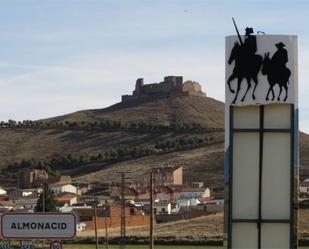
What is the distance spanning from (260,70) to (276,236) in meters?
1.68

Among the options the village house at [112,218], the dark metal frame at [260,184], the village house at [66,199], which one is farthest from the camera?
the village house at [66,199]

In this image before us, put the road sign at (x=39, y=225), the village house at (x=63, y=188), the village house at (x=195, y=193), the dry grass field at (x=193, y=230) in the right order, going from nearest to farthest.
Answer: the road sign at (x=39, y=225), the dry grass field at (x=193, y=230), the village house at (x=195, y=193), the village house at (x=63, y=188)

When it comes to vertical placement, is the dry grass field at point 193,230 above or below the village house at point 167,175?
below

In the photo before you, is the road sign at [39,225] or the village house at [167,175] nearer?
the road sign at [39,225]

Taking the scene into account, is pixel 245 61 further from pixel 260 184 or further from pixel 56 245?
pixel 56 245

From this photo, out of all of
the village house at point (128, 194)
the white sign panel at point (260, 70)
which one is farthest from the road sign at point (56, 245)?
the village house at point (128, 194)

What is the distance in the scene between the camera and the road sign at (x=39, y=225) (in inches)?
522

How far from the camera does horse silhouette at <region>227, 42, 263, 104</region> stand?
9461 millimetres

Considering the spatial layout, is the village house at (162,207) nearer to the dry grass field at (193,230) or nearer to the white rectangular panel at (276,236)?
the dry grass field at (193,230)

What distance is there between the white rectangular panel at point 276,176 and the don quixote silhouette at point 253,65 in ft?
1.52

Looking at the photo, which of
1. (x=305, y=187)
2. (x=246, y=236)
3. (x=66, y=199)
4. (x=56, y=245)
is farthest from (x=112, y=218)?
(x=246, y=236)

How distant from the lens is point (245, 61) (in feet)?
31.1

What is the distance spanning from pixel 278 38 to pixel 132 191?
122 m

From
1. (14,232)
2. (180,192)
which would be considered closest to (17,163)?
(180,192)
